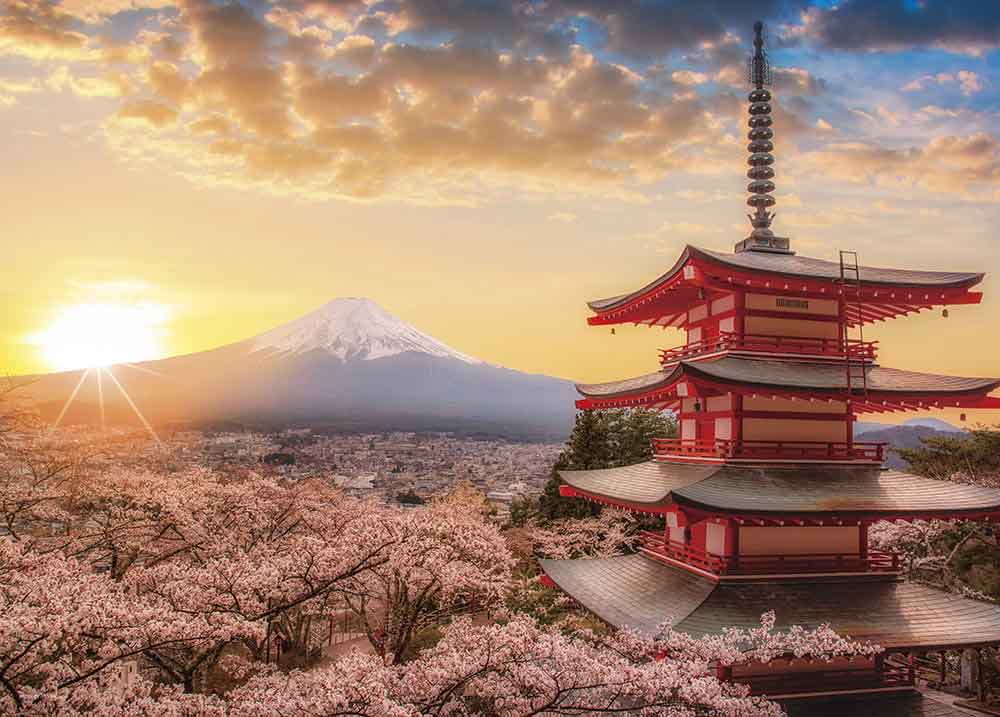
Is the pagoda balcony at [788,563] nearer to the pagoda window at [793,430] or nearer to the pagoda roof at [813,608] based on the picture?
the pagoda roof at [813,608]

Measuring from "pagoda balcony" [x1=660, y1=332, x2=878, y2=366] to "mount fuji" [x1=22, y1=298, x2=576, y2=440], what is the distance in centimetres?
7591

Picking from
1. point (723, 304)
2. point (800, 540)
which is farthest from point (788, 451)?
point (723, 304)

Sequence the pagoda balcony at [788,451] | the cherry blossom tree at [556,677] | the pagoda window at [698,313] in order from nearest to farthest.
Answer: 1. the cherry blossom tree at [556,677]
2. the pagoda balcony at [788,451]
3. the pagoda window at [698,313]

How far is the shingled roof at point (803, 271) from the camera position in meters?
12.0

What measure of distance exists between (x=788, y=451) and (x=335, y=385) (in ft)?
379

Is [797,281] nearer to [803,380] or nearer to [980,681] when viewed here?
[803,380]

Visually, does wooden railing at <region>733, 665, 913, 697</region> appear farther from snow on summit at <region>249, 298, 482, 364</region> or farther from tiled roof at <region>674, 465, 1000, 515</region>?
snow on summit at <region>249, 298, 482, 364</region>

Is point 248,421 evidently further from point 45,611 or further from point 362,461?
point 45,611

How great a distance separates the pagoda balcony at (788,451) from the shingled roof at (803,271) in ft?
9.44

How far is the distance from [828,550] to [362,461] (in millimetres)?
70850

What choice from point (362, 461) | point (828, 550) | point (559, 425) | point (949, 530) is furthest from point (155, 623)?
point (559, 425)

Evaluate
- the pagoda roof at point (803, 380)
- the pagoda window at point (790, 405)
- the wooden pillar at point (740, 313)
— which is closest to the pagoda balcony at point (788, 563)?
the pagoda window at point (790, 405)

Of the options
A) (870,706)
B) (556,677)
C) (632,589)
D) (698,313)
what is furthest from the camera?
(698,313)

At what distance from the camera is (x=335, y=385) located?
123 metres
